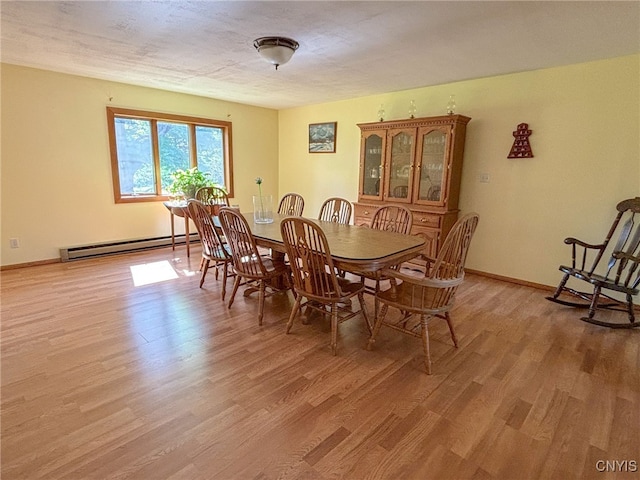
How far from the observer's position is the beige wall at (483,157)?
3.18 meters

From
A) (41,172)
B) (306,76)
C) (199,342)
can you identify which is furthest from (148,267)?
(306,76)

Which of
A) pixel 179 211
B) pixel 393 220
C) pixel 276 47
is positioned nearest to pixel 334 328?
pixel 393 220

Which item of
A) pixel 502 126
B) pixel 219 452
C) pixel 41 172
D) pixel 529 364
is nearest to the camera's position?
pixel 219 452

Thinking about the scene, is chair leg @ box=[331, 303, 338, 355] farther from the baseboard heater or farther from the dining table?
the baseboard heater

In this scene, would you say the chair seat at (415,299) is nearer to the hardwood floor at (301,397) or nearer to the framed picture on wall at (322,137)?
the hardwood floor at (301,397)

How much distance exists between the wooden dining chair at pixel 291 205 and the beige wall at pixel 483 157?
1.41m

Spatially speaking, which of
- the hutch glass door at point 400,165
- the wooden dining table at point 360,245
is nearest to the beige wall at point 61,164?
the wooden dining table at point 360,245

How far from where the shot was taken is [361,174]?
4711mm

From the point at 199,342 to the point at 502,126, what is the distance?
375 cm

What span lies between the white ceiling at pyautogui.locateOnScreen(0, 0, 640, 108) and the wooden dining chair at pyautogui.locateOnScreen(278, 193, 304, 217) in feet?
4.53

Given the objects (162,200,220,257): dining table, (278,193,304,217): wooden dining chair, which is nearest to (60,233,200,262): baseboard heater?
(162,200,220,257): dining table

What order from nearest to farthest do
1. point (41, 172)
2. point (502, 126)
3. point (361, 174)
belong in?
point (502, 126) → point (41, 172) → point (361, 174)

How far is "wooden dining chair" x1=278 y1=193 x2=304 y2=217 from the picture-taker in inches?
164

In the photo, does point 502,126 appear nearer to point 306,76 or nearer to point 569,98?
point 569,98
